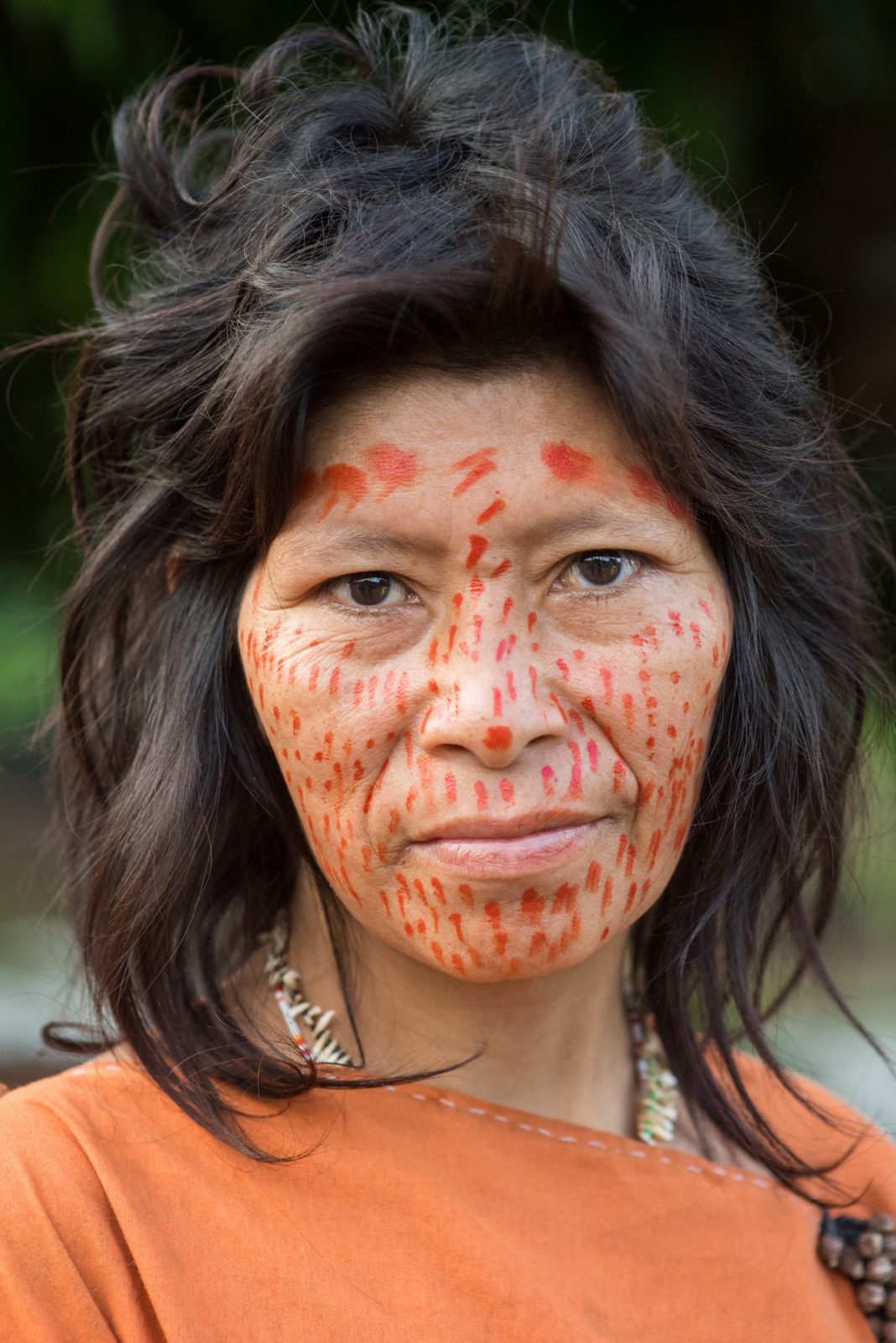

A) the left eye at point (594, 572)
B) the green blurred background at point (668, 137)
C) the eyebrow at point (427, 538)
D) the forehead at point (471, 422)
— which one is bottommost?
the left eye at point (594, 572)

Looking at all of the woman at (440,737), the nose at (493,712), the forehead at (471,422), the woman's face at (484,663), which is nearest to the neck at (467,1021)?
the woman at (440,737)

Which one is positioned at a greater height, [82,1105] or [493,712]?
[493,712]

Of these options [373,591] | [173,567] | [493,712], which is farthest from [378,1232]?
[173,567]

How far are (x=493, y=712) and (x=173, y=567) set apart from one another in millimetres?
540

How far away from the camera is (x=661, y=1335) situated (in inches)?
62.1

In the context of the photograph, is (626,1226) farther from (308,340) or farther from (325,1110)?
(308,340)

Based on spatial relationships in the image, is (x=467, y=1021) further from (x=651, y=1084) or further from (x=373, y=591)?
(x=373, y=591)

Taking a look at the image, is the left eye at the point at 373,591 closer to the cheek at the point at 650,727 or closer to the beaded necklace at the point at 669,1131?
the cheek at the point at 650,727

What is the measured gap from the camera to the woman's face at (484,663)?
1.45 metres

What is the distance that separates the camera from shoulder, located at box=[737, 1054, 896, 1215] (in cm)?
192

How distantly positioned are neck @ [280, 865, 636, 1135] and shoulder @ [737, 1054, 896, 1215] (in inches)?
13.3

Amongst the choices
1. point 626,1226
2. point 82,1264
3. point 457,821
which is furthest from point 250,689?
point 626,1226

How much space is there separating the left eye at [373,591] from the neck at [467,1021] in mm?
432

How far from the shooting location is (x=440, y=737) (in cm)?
143
